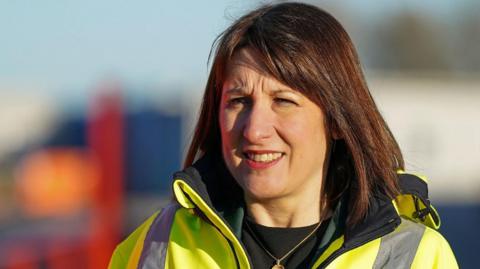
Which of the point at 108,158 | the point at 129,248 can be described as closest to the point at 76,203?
the point at 108,158

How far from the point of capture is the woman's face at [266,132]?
3.06m

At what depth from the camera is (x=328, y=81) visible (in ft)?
10.3

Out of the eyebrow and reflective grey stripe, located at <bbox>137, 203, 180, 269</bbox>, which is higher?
the eyebrow

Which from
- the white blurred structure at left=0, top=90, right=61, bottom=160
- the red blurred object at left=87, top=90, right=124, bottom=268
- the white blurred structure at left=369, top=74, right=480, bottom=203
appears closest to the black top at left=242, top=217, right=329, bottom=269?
the red blurred object at left=87, top=90, right=124, bottom=268

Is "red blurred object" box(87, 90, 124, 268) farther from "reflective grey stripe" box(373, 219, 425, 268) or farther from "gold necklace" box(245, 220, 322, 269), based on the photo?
"reflective grey stripe" box(373, 219, 425, 268)

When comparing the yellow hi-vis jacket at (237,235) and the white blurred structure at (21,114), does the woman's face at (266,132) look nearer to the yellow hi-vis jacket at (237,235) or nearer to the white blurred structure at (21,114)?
the yellow hi-vis jacket at (237,235)

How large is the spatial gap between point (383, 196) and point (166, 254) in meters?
0.62

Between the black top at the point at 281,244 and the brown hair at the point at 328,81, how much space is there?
0.13 m

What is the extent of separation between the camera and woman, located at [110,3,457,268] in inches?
121

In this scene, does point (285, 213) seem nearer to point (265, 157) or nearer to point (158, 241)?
point (265, 157)

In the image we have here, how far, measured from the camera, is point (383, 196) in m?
3.22

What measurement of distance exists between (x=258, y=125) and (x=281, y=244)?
37 centimetres

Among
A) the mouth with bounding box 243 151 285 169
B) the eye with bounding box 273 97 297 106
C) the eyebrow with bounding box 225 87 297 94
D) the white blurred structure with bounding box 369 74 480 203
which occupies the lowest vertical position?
the white blurred structure with bounding box 369 74 480 203

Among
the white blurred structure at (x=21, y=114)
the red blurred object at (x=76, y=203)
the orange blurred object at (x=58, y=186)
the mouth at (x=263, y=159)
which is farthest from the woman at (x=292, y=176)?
the white blurred structure at (x=21, y=114)
